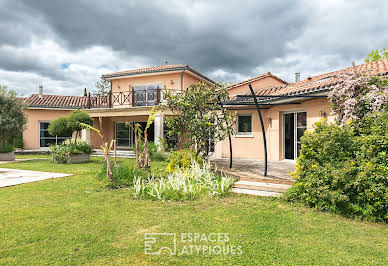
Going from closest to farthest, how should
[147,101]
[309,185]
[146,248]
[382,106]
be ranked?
[146,248], [309,185], [382,106], [147,101]

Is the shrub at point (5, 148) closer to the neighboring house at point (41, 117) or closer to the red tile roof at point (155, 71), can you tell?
the neighboring house at point (41, 117)

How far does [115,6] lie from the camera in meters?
9.16

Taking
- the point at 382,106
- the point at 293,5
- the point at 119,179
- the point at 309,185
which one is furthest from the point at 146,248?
the point at 293,5

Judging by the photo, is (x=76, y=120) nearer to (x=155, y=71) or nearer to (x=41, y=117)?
(x=155, y=71)

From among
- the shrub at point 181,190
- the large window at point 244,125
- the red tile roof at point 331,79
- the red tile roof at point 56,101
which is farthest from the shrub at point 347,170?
the red tile roof at point 56,101

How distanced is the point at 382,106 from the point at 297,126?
6.20 metres

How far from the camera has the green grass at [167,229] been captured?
3613 millimetres

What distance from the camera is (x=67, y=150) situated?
48.9ft

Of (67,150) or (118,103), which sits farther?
(118,103)

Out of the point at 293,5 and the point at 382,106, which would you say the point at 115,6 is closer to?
the point at 293,5

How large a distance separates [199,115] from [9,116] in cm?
1414

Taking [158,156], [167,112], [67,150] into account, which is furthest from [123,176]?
[167,112]

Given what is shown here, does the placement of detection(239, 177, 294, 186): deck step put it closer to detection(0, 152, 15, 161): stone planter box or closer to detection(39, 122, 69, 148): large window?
detection(0, 152, 15, 161): stone planter box

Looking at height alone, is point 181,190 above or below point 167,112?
below
